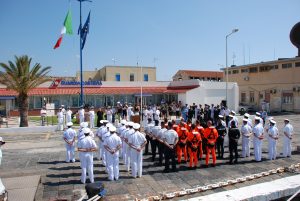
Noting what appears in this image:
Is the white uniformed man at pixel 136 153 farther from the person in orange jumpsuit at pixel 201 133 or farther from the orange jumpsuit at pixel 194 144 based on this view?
the person in orange jumpsuit at pixel 201 133

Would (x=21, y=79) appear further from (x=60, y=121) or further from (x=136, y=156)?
(x=136, y=156)

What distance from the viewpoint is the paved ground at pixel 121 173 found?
984cm

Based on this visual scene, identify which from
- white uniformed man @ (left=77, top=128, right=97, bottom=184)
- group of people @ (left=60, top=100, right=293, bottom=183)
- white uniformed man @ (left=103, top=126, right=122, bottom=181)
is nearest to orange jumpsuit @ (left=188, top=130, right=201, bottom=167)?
group of people @ (left=60, top=100, right=293, bottom=183)

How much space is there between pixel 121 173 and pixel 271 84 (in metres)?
38.4

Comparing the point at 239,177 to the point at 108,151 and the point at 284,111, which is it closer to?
the point at 108,151

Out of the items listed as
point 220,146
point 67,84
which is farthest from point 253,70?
point 220,146

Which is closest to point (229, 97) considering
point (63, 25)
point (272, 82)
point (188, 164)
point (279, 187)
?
point (272, 82)

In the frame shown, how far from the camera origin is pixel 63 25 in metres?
27.8

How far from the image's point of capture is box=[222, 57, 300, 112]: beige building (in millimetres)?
42312

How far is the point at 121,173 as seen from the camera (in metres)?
12.3

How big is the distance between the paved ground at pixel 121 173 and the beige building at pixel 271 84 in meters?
28.5

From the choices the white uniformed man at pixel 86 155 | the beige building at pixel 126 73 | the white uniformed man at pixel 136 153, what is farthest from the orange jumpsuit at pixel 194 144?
the beige building at pixel 126 73

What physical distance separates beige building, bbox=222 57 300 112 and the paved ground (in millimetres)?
28536

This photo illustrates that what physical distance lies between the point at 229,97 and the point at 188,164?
101 ft
